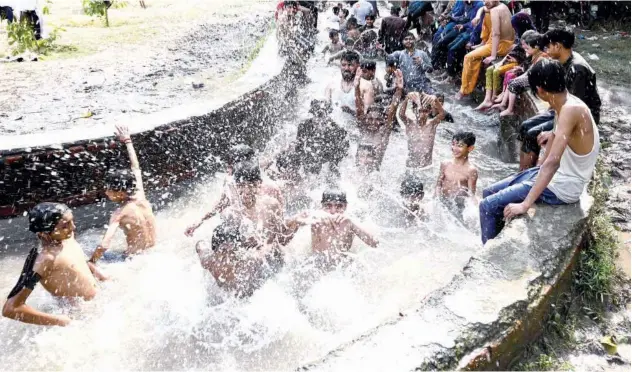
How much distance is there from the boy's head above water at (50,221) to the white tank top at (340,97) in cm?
371

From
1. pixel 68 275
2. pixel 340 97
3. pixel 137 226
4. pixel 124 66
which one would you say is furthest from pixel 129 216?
pixel 124 66

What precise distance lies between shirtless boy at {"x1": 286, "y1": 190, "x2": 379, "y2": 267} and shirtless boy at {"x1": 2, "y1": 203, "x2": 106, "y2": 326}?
1.65 meters

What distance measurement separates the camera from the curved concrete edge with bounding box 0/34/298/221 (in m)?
4.72

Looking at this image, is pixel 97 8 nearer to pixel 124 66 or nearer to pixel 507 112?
pixel 124 66

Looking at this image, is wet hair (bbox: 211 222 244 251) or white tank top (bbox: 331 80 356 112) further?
white tank top (bbox: 331 80 356 112)

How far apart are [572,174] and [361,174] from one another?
268cm

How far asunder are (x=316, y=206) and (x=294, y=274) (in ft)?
3.86

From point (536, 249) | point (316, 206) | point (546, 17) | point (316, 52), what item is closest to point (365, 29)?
point (316, 52)

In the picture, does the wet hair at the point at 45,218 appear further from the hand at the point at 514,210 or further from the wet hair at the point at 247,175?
the hand at the point at 514,210

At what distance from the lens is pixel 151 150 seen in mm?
5191

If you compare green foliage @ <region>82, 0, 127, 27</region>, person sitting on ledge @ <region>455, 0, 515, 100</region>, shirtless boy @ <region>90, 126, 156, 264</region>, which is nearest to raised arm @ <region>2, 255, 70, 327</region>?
shirtless boy @ <region>90, 126, 156, 264</region>

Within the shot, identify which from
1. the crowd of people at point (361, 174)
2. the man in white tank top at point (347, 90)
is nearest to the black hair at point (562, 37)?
the crowd of people at point (361, 174)

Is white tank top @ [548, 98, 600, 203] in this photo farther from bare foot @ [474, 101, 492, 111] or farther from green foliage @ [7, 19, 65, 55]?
green foliage @ [7, 19, 65, 55]

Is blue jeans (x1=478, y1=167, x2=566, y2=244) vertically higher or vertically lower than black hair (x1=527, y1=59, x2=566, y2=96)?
lower
